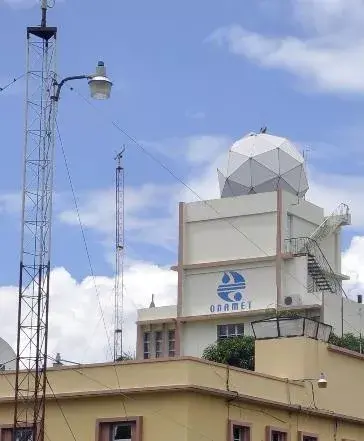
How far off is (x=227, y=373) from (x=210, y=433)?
201cm

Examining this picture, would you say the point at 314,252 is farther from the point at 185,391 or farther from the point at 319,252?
the point at 185,391

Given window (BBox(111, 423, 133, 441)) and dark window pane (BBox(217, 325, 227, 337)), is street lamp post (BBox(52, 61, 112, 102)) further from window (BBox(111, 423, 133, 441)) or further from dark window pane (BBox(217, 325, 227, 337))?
dark window pane (BBox(217, 325, 227, 337))

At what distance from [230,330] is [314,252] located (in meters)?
7.97

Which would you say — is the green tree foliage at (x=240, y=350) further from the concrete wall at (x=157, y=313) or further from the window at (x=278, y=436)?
the window at (x=278, y=436)

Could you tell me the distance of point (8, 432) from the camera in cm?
3198

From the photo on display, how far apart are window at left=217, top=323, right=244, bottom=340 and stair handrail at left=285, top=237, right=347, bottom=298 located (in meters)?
6.29

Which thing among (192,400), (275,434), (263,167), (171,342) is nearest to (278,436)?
(275,434)

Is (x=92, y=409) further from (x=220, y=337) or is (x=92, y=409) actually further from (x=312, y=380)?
(x=220, y=337)

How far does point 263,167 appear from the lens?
8106 centimetres

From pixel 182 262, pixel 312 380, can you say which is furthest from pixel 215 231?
pixel 312 380

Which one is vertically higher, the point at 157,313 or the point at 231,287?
the point at 231,287

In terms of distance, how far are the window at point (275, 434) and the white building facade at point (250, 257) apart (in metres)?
42.6

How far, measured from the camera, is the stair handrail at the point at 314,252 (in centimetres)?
7812

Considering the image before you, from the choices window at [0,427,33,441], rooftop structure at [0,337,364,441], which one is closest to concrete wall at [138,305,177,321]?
rooftop structure at [0,337,364,441]
